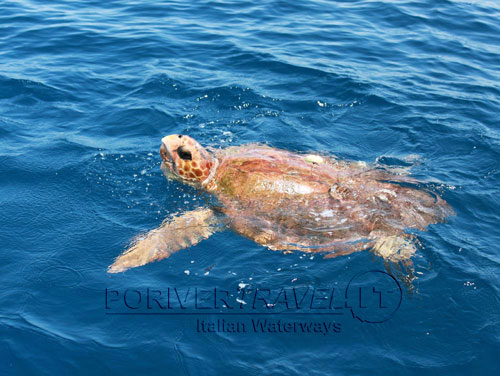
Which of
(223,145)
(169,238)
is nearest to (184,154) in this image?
(169,238)

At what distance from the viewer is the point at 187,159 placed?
6441 millimetres

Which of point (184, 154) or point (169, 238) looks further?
point (184, 154)

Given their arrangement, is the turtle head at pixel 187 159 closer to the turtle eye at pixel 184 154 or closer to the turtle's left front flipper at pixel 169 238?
the turtle eye at pixel 184 154

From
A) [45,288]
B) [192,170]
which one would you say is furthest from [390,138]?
[45,288]

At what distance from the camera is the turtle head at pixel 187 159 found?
638 cm

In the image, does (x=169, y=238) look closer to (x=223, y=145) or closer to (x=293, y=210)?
(x=293, y=210)

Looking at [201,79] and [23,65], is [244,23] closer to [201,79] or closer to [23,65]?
[201,79]

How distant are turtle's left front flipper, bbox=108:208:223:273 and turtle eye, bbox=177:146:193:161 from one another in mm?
740

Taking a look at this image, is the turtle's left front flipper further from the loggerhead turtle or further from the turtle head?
the turtle head

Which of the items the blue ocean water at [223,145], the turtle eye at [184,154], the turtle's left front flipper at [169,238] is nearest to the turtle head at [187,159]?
the turtle eye at [184,154]

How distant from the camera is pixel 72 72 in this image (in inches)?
412

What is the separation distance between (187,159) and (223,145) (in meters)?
1.45

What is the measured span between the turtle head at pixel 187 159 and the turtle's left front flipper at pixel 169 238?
1.77ft

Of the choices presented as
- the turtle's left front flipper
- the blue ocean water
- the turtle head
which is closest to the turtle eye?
the turtle head
